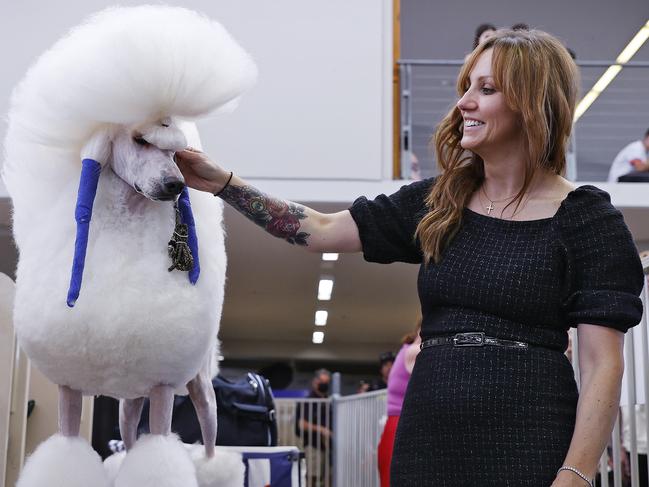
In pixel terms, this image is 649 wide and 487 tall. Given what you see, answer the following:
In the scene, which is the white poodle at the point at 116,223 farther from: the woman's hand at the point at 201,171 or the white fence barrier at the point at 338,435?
the white fence barrier at the point at 338,435

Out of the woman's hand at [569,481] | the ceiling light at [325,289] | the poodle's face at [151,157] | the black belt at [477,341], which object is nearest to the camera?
the woman's hand at [569,481]

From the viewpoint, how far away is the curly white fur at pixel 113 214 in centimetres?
165

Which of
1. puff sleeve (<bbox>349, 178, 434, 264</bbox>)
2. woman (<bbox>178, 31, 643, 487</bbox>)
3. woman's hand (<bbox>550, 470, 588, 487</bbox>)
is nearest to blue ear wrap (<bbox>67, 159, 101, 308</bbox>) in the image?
puff sleeve (<bbox>349, 178, 434, 264</bbox>)

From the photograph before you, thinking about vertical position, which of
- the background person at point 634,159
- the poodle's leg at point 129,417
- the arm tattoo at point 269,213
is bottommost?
the poodle's leg at point 129,417

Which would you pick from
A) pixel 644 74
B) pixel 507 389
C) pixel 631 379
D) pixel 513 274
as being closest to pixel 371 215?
pixel 513 274

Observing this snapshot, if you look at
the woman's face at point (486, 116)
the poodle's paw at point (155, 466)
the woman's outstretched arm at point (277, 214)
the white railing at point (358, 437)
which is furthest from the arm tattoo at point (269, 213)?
the white railing at point (358, 437)

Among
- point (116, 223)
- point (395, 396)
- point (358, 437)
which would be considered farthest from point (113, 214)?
point (358, 437)

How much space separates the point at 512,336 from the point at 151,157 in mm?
697

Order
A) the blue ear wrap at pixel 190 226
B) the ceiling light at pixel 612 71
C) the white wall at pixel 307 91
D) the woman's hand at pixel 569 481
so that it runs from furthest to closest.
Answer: the ceiling light at pixel 612 71 < the white wall at pixel 307 91 < the blue ear wrap at pixel 190 226 < the woman's hand at pixel 569 481

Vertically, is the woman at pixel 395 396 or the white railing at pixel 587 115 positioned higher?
the white railing at pixel 587 115

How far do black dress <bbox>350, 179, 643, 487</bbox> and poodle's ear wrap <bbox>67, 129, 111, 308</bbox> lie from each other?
595 mm

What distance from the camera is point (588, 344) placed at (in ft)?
4.66

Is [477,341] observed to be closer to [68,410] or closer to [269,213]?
[269,213]

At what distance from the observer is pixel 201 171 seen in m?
1.75
